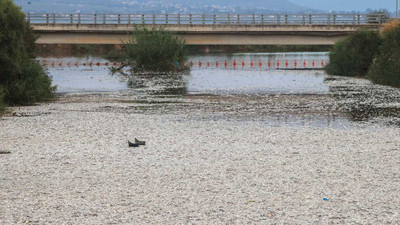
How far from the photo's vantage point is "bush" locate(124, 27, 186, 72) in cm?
5688

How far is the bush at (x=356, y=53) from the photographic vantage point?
49406 mm

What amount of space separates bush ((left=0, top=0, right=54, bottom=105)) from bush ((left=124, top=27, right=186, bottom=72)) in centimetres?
2758

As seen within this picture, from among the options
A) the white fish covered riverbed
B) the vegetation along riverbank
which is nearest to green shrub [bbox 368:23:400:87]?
the vegetation along riverbank

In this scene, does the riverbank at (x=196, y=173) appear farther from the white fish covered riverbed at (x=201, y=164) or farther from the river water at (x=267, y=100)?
the river water at (x=267, y=100)

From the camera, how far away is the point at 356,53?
50344 millimetres

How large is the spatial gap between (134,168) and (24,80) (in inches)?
646

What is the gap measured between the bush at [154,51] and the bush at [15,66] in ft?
90.5

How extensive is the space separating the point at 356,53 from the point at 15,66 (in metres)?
28.5

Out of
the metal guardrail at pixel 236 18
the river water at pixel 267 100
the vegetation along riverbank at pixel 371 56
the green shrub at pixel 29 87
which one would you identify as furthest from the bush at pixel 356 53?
the green shrub at pixel 29 87

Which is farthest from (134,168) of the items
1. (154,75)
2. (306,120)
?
(154,75)

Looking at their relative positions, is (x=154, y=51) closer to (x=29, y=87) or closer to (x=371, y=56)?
(x=371, y=56)

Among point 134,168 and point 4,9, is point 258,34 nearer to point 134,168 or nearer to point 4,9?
point 4,9

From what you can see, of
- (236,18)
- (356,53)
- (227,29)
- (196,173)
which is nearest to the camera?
(196,173)

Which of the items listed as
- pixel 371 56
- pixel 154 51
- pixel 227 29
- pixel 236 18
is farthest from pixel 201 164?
pixel 236 18
